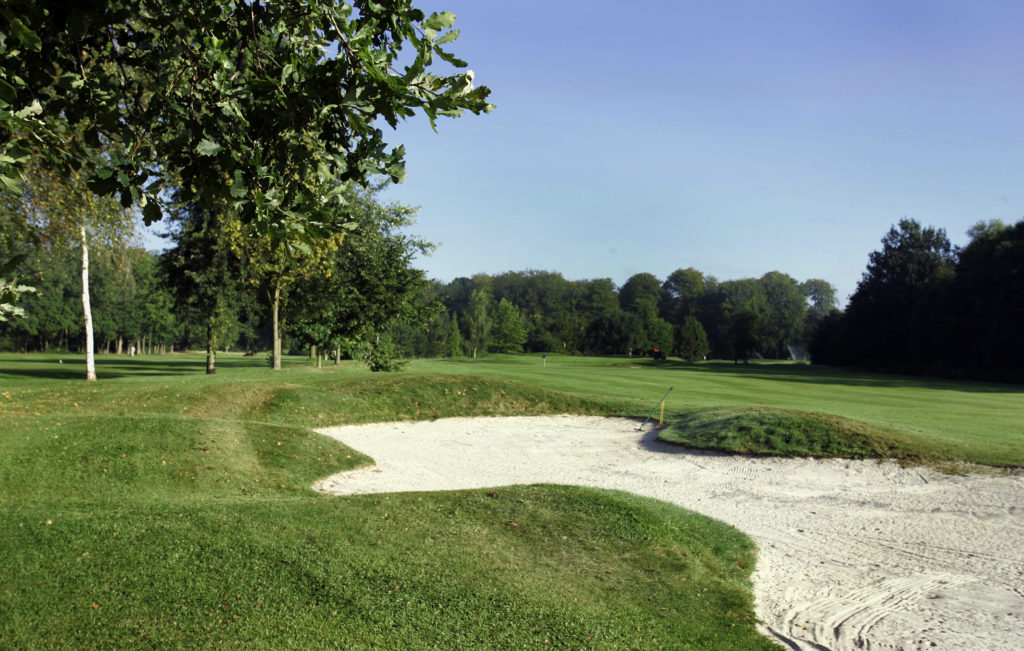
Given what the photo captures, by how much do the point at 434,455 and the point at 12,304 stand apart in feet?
39.2

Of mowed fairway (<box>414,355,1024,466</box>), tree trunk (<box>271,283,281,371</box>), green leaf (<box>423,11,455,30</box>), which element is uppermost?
green leaf (<box>423,11,455,30</box>)

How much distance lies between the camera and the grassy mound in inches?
527

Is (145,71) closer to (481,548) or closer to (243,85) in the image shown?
(243,85)

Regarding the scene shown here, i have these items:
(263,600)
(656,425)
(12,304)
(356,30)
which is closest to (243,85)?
(356,30)

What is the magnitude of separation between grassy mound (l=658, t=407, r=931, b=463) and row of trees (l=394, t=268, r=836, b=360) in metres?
46.9

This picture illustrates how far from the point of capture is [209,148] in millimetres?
3342

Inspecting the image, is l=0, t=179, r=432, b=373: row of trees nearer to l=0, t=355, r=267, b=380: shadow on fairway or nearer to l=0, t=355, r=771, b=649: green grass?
l=0, t=355, r=267, b=380: shadow on fairway

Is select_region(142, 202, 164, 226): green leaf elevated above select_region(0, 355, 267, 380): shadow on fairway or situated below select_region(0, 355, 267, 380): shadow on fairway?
above

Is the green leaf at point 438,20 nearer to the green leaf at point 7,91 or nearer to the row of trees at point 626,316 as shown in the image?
the green leaf at point 7,91

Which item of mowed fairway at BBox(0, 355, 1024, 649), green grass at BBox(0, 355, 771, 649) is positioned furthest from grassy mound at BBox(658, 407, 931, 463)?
green grass at BBox(0, 355, 771, 649)

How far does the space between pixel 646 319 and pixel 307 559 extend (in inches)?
3332

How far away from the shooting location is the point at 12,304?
12.5ft

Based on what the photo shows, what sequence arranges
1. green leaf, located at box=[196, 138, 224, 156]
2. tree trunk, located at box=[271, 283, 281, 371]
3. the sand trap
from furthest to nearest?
tree trunk, located at box=[271, 283, 281, 371] < the sand trap < green leaf, located at box=[196, 138, 224, 156]

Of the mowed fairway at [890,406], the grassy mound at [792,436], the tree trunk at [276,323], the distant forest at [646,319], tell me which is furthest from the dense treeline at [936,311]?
the tree trunk at [276,323]
